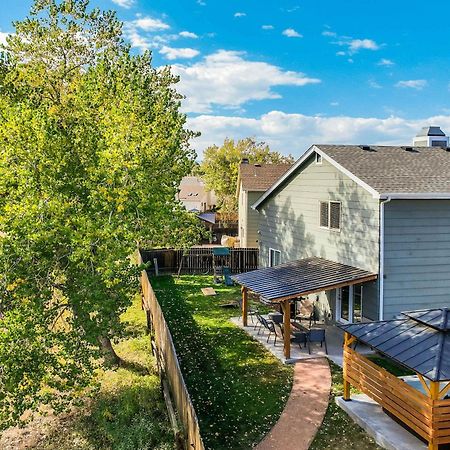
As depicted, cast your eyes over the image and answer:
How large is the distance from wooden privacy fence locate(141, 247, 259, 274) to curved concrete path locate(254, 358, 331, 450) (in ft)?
51.6

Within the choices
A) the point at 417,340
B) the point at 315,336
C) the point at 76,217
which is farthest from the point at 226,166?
the point at 417,340

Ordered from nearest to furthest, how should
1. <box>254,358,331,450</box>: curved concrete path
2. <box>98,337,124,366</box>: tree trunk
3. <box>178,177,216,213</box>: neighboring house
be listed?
<box>254,358,331,450</box>: curved concrete path, <box>98,337,124,366</box>: tree trunk, <box>178,177,216,213</box>: neighboring house

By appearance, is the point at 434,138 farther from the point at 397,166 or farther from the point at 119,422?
the point at 119,422

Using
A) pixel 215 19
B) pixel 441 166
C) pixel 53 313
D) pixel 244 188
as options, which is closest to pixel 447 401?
pixel 53 313

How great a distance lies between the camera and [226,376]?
41.2ft

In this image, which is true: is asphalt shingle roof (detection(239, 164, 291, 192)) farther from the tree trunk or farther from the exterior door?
the tree trunk

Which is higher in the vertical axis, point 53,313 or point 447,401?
point 53,313

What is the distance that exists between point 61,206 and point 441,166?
13.7 meters

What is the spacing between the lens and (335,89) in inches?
1305

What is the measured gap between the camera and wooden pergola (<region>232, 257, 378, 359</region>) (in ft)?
44.2

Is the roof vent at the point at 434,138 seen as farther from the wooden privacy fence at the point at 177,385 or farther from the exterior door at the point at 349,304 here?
the wooden privacy fence at the point at 177,385

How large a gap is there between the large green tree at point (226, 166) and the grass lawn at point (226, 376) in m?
36.2

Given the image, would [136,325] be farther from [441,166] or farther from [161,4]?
[161,4]

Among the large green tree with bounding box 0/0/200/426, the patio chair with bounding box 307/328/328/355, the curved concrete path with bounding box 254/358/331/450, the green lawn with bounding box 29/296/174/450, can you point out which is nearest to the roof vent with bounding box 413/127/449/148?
the large green tree with bounding box 0/0/200/426
